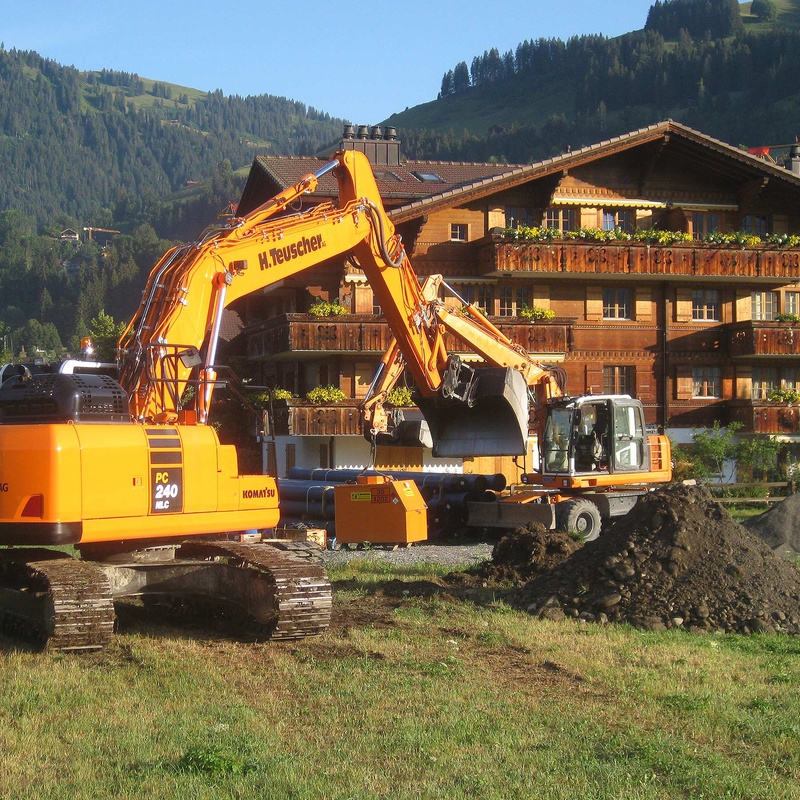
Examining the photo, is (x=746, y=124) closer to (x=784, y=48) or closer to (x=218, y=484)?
(x=784, y=48)

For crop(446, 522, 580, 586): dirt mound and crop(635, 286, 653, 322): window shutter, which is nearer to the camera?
crop(446, 522, 580, 586): dirt mound

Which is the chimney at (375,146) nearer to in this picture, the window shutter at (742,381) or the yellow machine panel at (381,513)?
the window shutter at (742,381)

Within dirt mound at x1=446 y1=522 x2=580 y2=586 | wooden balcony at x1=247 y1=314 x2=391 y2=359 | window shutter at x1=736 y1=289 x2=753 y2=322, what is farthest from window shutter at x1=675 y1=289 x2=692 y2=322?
dirt mound at x1=446 y1=522 x2=580 y2=586

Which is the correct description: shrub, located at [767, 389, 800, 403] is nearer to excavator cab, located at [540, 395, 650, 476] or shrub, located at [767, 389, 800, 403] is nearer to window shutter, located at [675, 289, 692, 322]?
window shutter, located at [675, 289, 692, 322]

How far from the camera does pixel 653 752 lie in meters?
8.11

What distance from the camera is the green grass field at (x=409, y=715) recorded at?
7500mm

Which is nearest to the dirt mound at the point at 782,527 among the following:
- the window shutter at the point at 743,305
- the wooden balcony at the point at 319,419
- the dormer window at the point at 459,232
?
the wooden balcony at the point at 319,419

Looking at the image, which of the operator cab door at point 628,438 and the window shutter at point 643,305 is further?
the window shutter at point 643,305

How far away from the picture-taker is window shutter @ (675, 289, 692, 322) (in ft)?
139

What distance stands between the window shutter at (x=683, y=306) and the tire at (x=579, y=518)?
67.0ft

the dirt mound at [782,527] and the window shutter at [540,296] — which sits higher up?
the window shutter at [540,296]

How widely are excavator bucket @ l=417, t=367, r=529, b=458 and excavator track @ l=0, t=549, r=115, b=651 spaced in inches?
383

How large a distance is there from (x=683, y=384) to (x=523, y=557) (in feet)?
86.3

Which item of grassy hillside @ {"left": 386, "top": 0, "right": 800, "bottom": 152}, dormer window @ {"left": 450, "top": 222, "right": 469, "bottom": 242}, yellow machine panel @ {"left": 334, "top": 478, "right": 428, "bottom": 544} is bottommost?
yellow machine panel @ {"left": 334, "top": 478, "right": 428, "bottom": 544}
